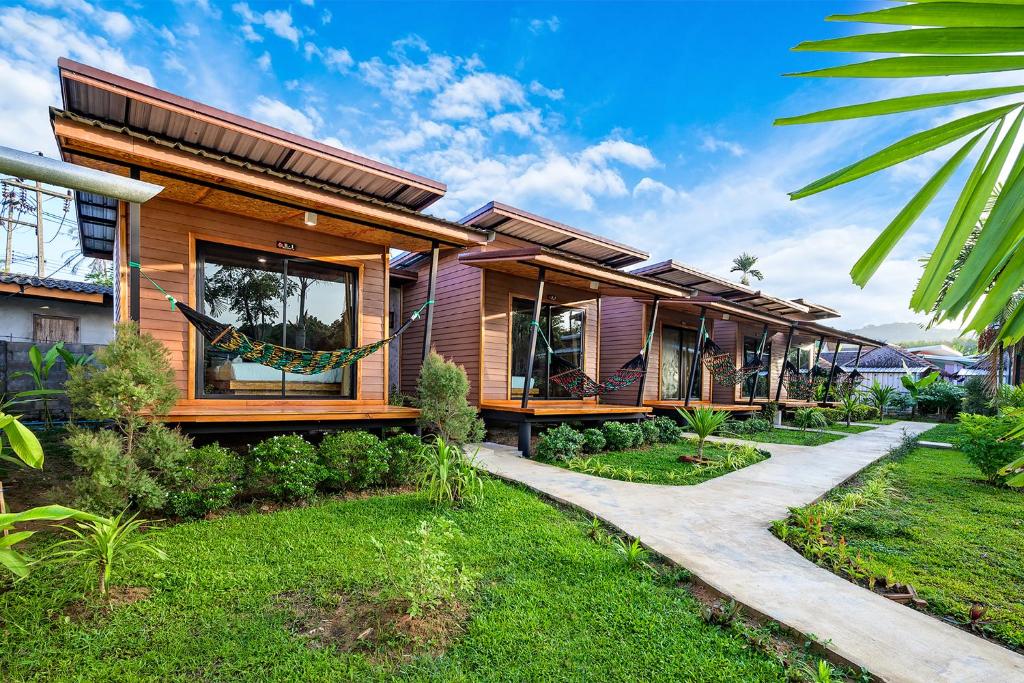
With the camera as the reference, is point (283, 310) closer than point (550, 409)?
Yes

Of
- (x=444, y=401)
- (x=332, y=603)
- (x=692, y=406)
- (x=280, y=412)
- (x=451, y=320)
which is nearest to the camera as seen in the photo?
(x=332, y=603)

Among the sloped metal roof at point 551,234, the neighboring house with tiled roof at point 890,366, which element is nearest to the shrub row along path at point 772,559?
the sloped metal roof at point 551,234

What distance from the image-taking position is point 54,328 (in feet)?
33.1

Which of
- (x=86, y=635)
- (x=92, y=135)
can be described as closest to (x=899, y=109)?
(x=86, y=635)

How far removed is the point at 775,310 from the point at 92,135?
1637 centimetres

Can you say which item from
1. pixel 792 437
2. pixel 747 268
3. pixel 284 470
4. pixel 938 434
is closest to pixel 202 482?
pixel 284 470

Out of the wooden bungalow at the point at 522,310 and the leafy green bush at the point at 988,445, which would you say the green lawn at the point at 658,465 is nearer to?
the wooden bungalow at the point at 522,310

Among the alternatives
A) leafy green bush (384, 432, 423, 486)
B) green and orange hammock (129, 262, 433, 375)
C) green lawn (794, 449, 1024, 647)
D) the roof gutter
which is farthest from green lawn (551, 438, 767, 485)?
the roof gutter

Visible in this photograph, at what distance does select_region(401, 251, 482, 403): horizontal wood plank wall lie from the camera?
8.35 metres

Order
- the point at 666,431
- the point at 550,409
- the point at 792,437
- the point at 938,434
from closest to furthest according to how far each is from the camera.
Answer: the point at 550,409, the point at 666,431, the point at 792,437, the point at 938,434

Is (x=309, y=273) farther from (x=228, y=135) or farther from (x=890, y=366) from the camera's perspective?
(x=890, y=366)

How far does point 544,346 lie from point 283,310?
4806 mm

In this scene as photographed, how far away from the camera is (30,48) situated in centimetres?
618

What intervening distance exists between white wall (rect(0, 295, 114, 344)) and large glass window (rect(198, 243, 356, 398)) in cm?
519
